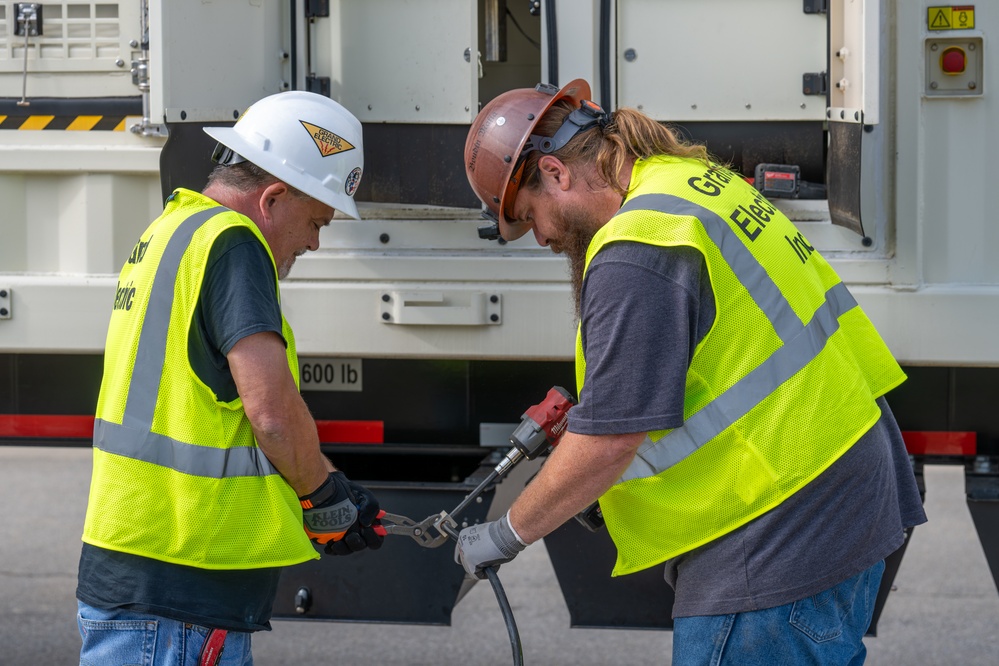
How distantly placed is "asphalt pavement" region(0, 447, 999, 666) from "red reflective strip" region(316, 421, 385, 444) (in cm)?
114

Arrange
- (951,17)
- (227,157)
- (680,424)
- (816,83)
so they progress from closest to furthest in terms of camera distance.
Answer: (680,424)
(227,157)
(951,17)
(816,83)

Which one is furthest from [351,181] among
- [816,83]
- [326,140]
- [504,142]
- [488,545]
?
[816,83]

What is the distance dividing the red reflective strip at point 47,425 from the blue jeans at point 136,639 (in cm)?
117

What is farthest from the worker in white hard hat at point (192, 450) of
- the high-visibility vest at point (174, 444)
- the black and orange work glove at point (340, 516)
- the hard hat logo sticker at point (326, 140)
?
the hard hat logo sticker at point (326, 140)

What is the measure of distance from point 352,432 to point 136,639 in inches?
43.5

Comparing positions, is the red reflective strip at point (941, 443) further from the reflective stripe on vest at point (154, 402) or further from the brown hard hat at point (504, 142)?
the reflective stripe on vest at point (154, 402)

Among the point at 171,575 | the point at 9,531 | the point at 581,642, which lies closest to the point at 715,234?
the point at 171,575

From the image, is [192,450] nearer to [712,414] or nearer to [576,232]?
[576,232]

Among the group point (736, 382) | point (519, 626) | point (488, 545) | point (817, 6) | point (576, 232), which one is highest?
point (817, 6)

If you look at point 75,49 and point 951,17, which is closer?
point 951,17

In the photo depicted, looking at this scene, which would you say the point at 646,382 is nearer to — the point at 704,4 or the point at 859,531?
the point at 859,531

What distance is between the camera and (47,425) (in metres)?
3.04

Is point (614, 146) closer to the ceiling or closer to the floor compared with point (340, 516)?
closer to the ceiling

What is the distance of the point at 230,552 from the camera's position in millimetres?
1949
